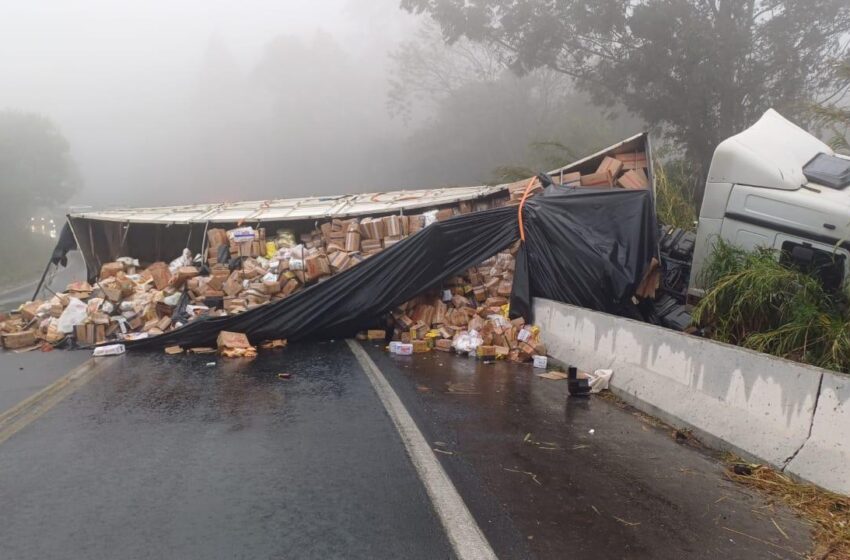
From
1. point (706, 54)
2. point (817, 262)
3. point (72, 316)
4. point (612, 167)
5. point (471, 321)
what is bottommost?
point (72, 316)

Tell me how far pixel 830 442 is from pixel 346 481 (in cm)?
321

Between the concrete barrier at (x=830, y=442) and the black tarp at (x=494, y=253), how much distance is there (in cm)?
489

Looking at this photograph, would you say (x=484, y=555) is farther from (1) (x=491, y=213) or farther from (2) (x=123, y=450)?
(1) (x=491, y=213)

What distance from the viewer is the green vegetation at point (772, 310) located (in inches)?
235

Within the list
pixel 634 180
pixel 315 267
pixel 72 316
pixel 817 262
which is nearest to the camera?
pixel 817 262

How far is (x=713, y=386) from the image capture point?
16.6ft

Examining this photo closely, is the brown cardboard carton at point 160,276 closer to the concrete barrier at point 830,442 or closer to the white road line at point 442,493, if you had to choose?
the white road line at point 442,493

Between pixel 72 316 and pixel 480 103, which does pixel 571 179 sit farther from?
pixel 480 103

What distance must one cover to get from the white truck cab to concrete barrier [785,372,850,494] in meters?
3.38

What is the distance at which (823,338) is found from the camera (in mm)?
5934

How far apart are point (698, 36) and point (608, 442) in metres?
16.5

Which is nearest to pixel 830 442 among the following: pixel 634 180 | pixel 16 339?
pixel 634 180

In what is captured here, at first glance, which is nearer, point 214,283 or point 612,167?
point 612,167

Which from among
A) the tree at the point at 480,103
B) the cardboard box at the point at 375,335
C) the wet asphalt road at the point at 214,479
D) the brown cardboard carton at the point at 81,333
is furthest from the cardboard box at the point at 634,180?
the tree at the point at 480,103
